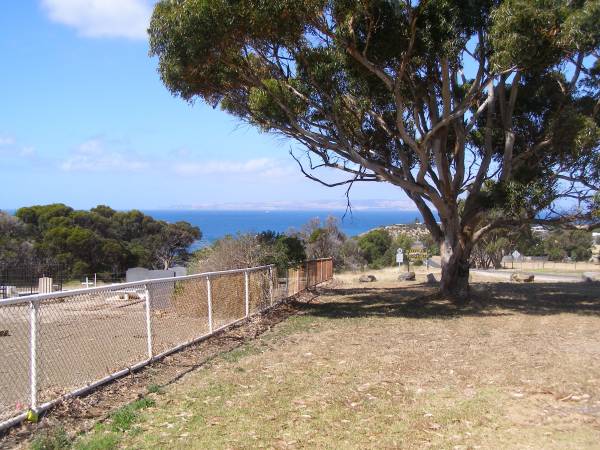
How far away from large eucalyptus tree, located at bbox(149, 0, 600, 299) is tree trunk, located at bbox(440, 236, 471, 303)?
4cm

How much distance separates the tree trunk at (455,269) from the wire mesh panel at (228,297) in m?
6.68

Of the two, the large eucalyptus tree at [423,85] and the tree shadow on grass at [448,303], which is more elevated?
the large eucalyptus tree at [423,85]

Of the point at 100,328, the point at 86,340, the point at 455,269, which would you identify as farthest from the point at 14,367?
the point at 455,269

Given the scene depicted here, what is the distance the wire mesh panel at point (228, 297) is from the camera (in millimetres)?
12523

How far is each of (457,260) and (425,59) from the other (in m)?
5.76

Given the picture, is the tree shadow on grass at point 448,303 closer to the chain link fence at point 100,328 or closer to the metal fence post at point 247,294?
the metal fence post at point 247,294

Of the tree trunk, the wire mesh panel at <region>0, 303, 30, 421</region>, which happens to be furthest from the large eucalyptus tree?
the wire mesh panel at <region>0, 303, 30, 421</region>

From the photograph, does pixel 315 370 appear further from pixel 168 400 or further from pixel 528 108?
pixel 528 108

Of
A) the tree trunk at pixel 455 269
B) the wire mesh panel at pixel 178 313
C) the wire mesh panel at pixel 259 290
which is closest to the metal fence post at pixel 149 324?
the wire mesh panel at pixel 178 313

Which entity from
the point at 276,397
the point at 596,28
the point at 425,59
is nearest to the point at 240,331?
the point at 276,397

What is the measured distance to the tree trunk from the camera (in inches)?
673

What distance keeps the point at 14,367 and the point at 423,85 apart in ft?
40.1

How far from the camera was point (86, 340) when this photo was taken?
10.4 meters

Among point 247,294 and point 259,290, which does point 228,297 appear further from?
point 259,290
